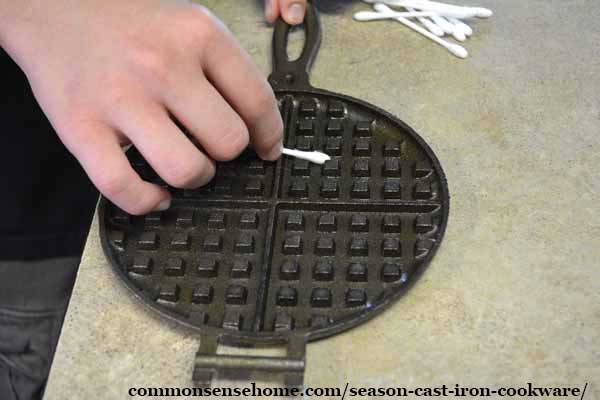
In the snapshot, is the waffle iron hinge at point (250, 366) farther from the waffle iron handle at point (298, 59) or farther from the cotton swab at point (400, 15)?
the cotton swab at point (400, 15)

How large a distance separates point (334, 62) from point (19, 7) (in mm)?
606

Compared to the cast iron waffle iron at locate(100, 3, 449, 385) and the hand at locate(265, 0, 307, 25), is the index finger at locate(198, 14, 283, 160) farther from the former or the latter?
the hand at locate(265, 0, 307, 25)

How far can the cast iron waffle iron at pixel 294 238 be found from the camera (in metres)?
0.99

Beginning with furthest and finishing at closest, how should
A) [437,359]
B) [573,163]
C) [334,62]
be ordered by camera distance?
[334,62] → [573,163] → [437,359]

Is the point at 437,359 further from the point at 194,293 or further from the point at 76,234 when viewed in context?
the point at 76,234

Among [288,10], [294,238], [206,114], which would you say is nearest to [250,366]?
[294,238]

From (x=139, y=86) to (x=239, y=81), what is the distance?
14cm

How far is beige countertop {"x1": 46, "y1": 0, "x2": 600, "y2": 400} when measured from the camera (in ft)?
3.13

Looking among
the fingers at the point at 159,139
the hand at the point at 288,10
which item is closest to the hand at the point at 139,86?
the fingers at the point at 159,139

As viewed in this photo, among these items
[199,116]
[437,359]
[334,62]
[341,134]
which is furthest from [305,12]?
[437,359]

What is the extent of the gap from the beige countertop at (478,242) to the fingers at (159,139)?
22cm

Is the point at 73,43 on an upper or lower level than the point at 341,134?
upper

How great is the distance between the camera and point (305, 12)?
4.68ft

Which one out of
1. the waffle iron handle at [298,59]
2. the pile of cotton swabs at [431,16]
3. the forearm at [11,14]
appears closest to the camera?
the forearm at [11,14]
